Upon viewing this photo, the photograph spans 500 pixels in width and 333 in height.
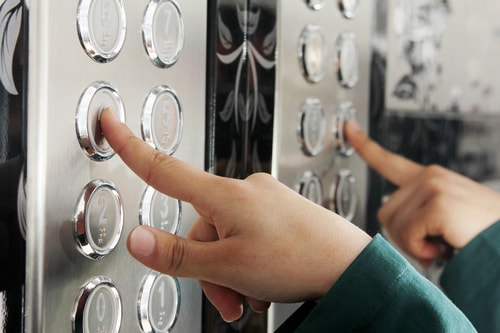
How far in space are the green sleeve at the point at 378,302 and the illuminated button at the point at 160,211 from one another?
0.36ft

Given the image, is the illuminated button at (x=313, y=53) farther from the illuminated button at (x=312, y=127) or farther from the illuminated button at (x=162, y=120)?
the illuminated button at (x=162, y=120)

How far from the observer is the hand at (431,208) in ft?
2.22

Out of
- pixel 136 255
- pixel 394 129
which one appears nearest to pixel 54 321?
pixel 136 255

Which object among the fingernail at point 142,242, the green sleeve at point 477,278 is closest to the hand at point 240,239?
the fingernail at point 142,242

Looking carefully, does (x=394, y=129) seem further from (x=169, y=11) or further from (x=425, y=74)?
(x=169, y=11)

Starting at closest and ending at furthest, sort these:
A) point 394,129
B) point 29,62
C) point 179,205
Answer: point 29,62 → point 179,205 → point 394,129

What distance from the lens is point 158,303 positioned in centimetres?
41

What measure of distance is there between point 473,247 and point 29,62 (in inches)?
22.2

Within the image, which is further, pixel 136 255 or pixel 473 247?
pixel 473 247

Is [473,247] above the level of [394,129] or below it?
below

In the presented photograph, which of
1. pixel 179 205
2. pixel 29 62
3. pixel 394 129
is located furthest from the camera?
pixel 394 129

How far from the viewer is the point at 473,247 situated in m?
0.72

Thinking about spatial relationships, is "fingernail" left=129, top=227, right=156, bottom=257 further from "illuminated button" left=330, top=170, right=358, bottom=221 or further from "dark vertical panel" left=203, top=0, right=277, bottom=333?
"illuminated button" left=330, top=170, right=358, bottom=221

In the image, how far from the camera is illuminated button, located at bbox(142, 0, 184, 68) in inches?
15.0
